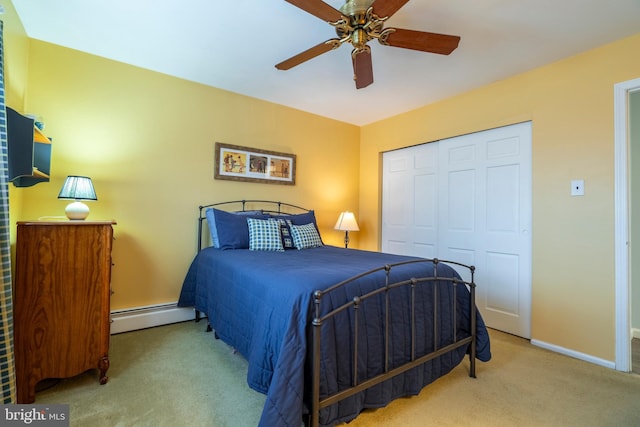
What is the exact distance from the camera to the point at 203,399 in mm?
1719

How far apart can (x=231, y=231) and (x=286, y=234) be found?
52 centimetres

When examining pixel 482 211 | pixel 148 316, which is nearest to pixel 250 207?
pixel 148 316

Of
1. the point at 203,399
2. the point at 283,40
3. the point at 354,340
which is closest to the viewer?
the point at 354,340

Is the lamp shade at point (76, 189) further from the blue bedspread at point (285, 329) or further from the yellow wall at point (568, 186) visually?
the yellow wall at point (568, 186)

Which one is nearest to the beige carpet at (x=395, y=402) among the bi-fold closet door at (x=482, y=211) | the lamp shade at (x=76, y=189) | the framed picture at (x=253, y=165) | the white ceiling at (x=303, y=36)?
the bi-fold closet door at (x=482, y=211)

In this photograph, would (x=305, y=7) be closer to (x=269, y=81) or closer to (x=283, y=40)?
(x=283, y=40)

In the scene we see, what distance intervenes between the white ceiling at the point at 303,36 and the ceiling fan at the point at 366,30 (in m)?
0.28

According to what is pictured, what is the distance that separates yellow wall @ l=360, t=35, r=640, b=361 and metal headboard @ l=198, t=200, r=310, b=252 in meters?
2.40

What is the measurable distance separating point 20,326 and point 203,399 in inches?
42.7

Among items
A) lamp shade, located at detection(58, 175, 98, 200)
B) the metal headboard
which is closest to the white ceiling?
lamp shade, located at detection(58, 175, 98, 200)

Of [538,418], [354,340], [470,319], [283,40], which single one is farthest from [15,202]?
[538,418]

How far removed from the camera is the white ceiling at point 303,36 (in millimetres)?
1939

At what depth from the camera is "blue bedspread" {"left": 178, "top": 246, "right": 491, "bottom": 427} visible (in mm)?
1260

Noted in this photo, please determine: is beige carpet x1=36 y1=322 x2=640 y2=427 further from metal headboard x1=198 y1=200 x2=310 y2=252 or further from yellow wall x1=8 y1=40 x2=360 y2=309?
metal headboard x1=198 y1=200 x2=310 y2=252
